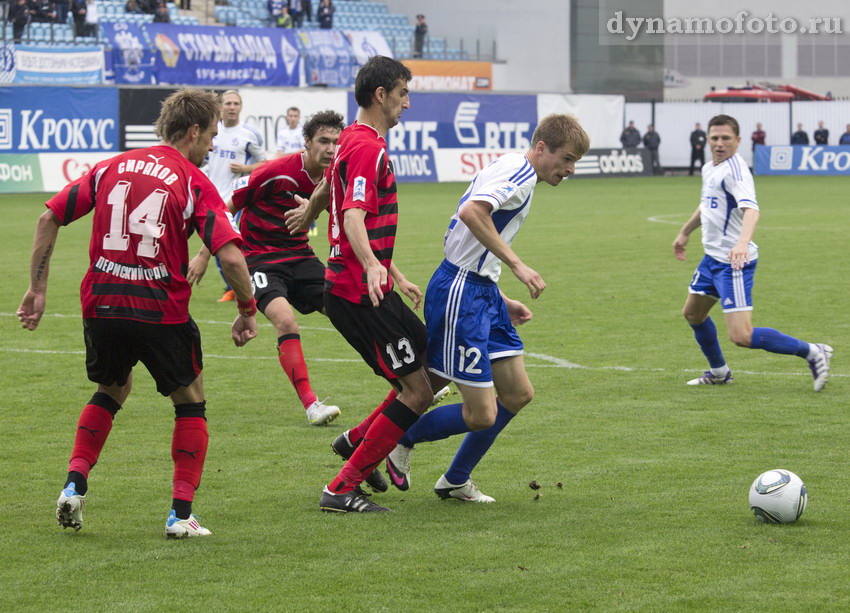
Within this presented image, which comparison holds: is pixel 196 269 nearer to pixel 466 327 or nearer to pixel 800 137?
pixel 466 327

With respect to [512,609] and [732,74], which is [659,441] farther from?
[732,74]

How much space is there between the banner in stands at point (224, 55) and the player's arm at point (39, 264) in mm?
32107

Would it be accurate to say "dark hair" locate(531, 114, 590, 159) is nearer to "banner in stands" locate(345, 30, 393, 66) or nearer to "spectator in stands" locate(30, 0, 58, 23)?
"spectator in stands" locate(30, 0, 58, 23)

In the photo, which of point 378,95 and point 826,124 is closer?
point 378,95

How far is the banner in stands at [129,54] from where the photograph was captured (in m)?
35.3

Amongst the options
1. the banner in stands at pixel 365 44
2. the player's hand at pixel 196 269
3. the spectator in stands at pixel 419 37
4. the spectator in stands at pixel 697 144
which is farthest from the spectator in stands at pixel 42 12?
the player's hand at pixel 196 269

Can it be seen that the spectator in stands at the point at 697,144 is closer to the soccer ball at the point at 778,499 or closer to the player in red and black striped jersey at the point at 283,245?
the player in red and black striped jersey at the point at 283,245

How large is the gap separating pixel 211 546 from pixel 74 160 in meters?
25.1

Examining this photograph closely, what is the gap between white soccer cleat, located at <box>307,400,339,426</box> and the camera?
745 centimetres

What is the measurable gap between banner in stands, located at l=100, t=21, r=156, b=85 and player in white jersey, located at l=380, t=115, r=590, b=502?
31332 mm

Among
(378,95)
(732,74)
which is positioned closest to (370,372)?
(378,95)

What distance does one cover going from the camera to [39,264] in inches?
200

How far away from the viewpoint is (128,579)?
4.56m

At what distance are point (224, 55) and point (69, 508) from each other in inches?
1348
